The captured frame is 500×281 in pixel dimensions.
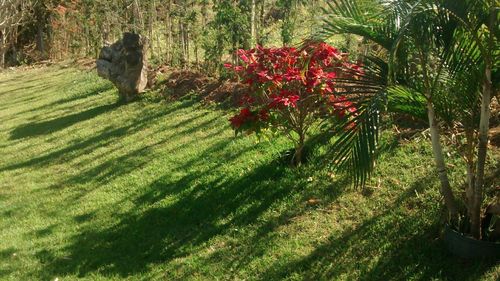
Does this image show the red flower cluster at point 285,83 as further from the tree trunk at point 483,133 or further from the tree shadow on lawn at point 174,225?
the tree trunk at point 483,133

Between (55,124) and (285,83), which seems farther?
(55,124)

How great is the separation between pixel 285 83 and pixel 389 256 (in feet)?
7.54

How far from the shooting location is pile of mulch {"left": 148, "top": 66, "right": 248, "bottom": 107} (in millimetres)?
9270

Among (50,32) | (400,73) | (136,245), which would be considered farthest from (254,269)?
(50,32)

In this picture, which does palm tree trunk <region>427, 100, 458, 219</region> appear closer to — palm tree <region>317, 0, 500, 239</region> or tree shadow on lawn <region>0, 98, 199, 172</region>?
palm tree <region>317, 0, 500, 239</region>

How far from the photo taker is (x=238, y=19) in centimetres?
1005

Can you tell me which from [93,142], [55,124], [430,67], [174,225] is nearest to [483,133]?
[430,67]

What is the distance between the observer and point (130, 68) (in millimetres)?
10984

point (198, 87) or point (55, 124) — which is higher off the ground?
point (198, 87)

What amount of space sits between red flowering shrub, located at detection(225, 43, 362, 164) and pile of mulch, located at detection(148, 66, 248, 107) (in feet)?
10.1

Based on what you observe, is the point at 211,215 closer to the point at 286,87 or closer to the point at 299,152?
the point at 299,152

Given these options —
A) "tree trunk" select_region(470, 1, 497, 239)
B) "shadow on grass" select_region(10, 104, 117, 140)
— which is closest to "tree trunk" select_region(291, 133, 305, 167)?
"tree trunk" select_region(470, 1, 497, 239)

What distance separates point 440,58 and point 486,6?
0.48m

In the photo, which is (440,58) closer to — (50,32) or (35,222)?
(35,222)
